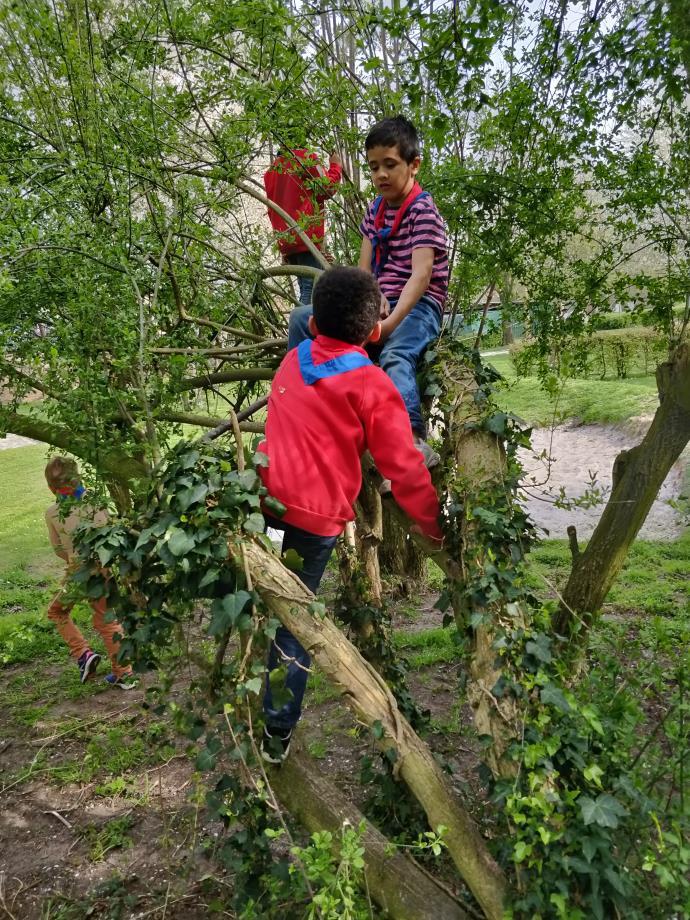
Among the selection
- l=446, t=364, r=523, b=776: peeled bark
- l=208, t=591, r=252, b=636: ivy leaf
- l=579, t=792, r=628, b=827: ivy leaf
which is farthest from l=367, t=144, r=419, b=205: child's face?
l=579, t=792, r=628, b=827: ivy leaf

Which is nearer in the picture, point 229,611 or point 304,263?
point 229,611

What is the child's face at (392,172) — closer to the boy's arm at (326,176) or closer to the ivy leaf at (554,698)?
the boy's arm at (326,176)

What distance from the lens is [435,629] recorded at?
19.0 ft

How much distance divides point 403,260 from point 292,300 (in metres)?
2.06

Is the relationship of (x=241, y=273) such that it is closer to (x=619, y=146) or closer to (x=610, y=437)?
(x=619, y=146)

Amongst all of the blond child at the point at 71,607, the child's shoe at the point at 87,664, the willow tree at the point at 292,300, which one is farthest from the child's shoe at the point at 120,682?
the willow tree at the point at 292,300

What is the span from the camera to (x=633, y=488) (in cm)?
406

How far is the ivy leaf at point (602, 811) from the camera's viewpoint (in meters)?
1.82

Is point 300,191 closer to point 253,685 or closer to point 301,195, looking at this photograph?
point 301,195

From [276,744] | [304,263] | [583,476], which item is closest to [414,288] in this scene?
[276,744]

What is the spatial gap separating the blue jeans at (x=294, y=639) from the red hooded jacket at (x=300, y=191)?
2.56 meters

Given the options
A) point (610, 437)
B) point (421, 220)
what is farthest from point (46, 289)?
point (610, 437)

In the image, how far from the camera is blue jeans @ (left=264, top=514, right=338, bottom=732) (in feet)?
7.85

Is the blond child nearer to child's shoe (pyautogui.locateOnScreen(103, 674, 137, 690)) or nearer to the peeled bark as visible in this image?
child's shoe (pyautogui.locateOnScreen(103, 674, 137, 690))
